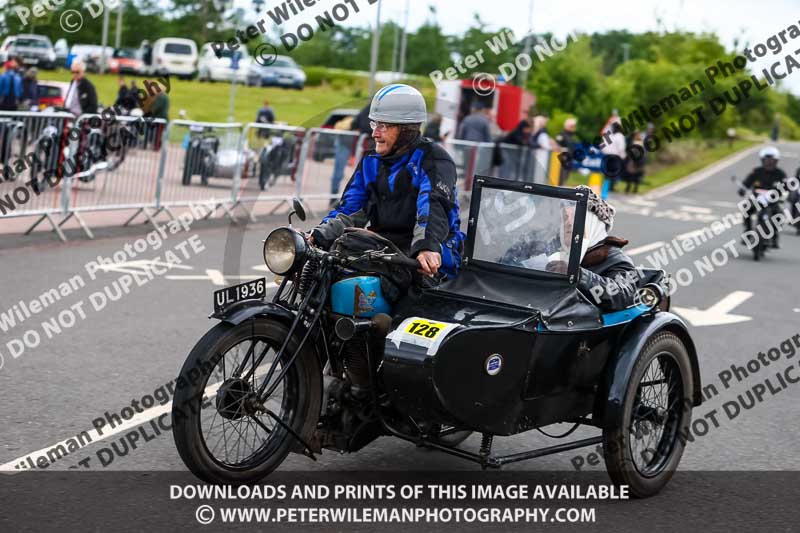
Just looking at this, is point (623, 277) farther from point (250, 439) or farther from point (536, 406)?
point (250, 439)

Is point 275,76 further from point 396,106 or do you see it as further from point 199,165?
point 396,106

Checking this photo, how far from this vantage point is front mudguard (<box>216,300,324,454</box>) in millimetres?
4754

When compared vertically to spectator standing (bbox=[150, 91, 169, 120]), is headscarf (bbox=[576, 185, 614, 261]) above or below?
below

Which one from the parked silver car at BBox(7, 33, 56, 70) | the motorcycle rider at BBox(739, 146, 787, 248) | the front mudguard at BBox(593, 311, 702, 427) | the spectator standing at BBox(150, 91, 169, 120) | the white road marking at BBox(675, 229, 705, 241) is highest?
the parked silver car at BBox(7, 33, 56, 70)

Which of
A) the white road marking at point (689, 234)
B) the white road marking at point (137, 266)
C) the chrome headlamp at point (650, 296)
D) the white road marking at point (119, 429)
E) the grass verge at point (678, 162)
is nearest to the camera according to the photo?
the white road marking at point (119, 429)

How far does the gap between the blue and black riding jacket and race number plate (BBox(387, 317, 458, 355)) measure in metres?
0.49

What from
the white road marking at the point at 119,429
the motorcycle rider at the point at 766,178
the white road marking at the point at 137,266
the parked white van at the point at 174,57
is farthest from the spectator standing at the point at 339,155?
the parked white van at the point at 174,57

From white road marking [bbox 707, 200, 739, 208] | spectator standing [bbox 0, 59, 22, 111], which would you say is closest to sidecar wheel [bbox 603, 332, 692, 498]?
spectator standing [bbox 0, 59, 22, 111]

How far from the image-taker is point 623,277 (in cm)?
555

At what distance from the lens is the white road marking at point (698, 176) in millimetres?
35131

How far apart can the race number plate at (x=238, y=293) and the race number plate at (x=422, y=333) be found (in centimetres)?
62

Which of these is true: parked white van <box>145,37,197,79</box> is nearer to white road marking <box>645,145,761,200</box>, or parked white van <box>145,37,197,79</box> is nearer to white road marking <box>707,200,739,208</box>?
white road marking <box>645,145,761,200</box>

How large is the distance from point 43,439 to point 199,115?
4146 centimetres

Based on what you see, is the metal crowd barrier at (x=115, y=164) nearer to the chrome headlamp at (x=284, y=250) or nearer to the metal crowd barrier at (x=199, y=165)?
the metal crowd barrier at (x=199, y=165)
